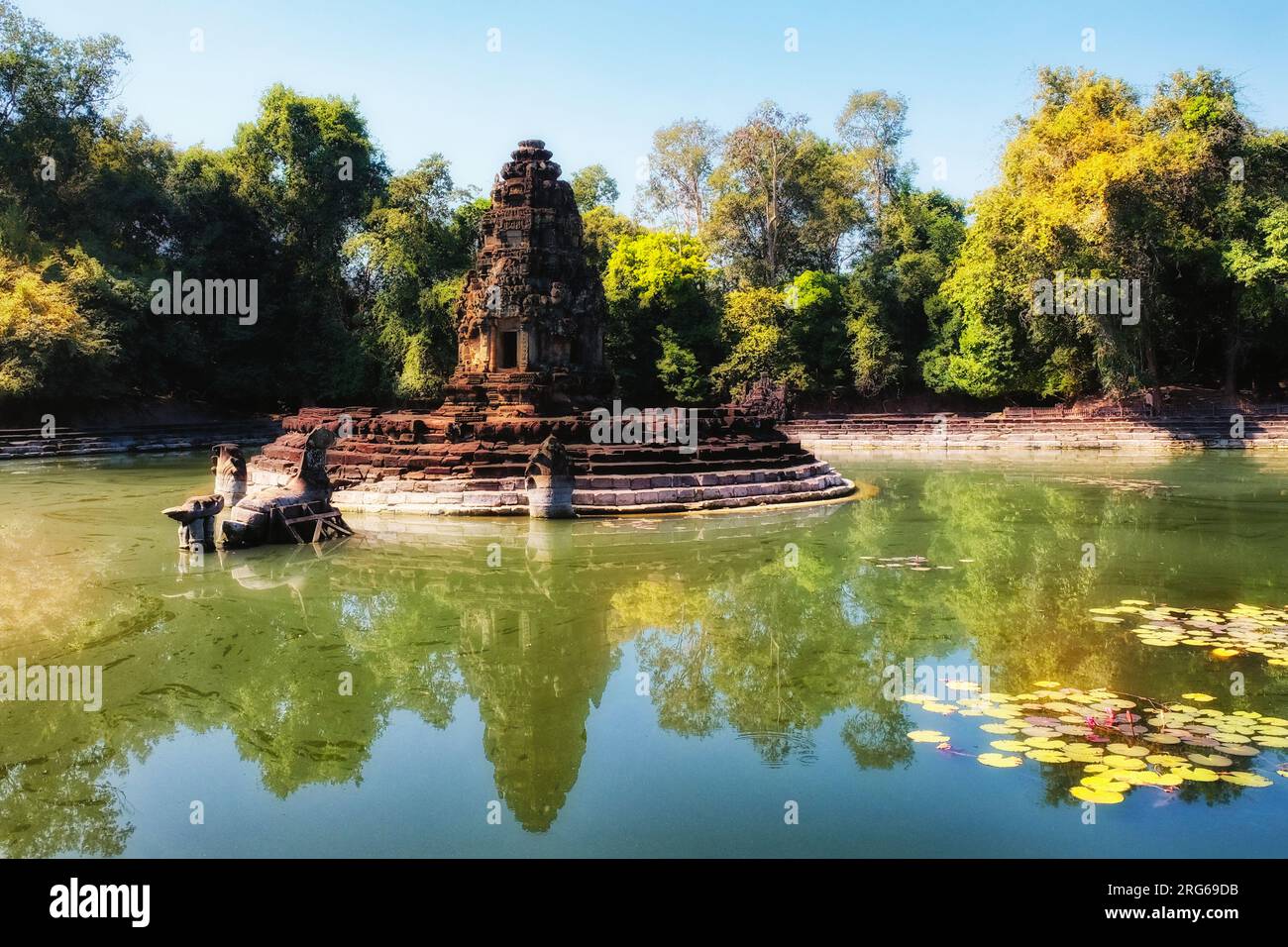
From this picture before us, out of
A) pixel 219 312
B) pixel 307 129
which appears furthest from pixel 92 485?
pixel 307 129

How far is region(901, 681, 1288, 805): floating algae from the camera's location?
437 cm

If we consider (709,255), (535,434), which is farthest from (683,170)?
(535,434)

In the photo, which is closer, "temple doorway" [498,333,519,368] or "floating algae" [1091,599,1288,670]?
"floating algae" [1091,599,1288,670]

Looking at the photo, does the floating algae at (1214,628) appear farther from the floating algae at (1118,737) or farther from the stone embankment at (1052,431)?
the stone embankment at (1052,431)

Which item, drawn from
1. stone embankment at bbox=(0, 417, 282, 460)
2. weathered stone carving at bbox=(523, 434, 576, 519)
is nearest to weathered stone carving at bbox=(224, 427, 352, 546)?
weathered stone carving at bbox=(523, 434, 576, 519)

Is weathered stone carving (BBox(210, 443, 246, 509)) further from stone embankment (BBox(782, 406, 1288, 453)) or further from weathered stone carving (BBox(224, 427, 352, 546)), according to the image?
stone embankment (BBox(782, 406, 1288, 453))

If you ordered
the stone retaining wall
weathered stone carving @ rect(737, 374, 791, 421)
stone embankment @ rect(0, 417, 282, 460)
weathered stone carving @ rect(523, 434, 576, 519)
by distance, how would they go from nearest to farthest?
1. weathered stone carving @ rect(523, 434, 576, 519)
2. stone embankment @ rect(0, 417, 282, 460)
3. the stone retaining wall
4. weathered stone carving @ rect(737, 374, 791, 421)

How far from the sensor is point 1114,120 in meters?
25.6

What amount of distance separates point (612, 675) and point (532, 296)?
12.6 meters

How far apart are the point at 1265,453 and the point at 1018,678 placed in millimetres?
22089

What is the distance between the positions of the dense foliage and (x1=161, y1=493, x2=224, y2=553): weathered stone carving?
16.9m

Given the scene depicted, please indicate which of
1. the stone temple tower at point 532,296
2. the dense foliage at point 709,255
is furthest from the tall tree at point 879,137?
the stone temple tower at point 532,296

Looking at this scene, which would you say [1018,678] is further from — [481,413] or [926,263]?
[926,263]

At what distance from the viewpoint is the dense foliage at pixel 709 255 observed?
82.6ft
